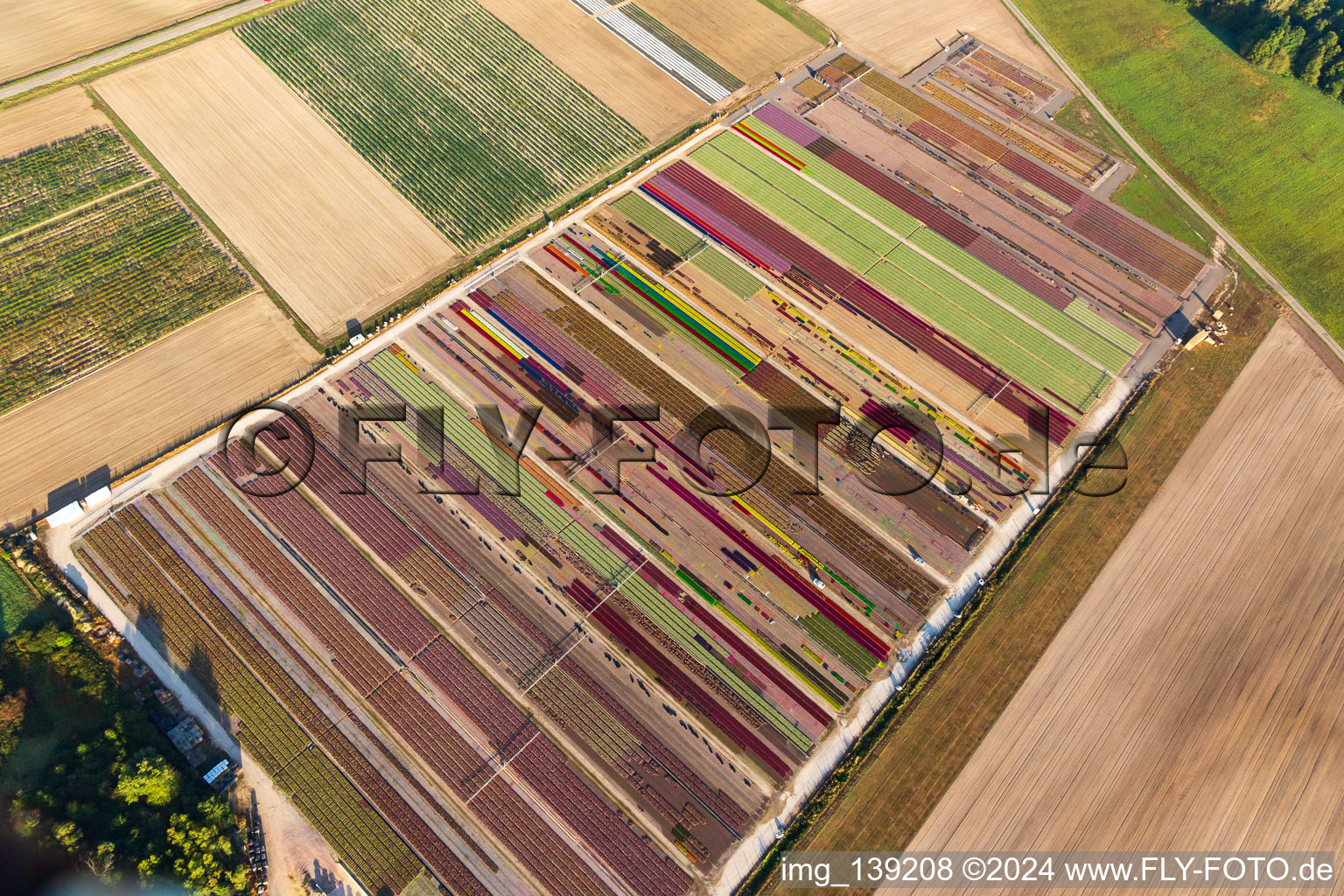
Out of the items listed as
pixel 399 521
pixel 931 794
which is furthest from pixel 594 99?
pixel 931 794

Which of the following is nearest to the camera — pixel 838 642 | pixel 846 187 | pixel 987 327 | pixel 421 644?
pixel 421 644

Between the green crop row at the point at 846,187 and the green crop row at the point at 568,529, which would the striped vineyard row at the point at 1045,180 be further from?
the green crop row at the point at 568,529

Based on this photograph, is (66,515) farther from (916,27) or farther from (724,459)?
(916,27)

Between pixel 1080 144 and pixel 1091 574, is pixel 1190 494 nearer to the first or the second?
pixel 1091 574

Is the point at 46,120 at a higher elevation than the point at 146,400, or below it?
higher

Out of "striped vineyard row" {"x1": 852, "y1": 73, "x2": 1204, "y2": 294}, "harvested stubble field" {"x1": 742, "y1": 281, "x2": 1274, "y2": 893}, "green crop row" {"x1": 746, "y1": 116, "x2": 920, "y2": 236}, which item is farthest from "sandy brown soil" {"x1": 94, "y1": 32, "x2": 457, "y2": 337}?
"harvested stubble field" {"x1": 742, "y1": 281, "x2": 1274, "y2": 893}

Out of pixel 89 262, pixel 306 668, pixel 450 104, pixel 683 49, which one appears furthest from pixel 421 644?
pixel 683 49

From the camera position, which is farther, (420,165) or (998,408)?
(420,165)
